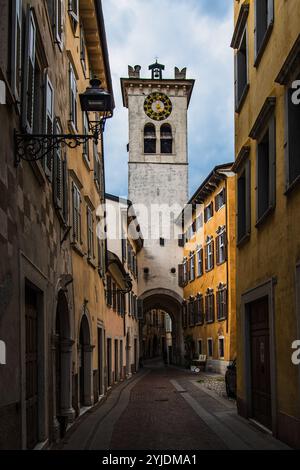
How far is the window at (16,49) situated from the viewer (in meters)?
6.81

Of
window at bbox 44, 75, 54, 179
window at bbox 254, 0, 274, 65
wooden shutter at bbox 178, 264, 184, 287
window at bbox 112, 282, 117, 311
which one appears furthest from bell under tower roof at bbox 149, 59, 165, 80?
window at bbox 44, 75, 54, 179

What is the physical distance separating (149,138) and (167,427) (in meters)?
45.9

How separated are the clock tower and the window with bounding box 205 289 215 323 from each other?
575 inches

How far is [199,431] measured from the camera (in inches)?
487

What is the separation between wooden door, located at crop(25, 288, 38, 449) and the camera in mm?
8477

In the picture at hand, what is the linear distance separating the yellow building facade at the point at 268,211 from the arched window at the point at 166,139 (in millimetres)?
42303

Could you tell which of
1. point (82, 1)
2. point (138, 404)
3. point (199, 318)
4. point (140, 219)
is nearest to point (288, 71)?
point (82, 1)

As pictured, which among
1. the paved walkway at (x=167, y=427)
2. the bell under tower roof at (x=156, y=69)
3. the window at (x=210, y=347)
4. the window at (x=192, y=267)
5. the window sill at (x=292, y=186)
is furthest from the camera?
the bell under tower roof at (x=156, y=69)

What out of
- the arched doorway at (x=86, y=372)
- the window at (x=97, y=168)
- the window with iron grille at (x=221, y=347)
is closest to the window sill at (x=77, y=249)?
the arched doorway at (x=86, y=372)

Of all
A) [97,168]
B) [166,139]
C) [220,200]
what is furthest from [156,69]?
[97,168]

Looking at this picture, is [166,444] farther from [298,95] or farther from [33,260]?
[298,95]

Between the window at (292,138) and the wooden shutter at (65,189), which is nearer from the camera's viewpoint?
the window at (292,138)

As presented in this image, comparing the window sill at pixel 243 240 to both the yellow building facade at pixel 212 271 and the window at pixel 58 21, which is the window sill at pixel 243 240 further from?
the yellow building facade at pixel 212 271

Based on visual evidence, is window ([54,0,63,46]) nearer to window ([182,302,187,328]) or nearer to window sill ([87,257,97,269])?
window sill ([87,257,97,269])
